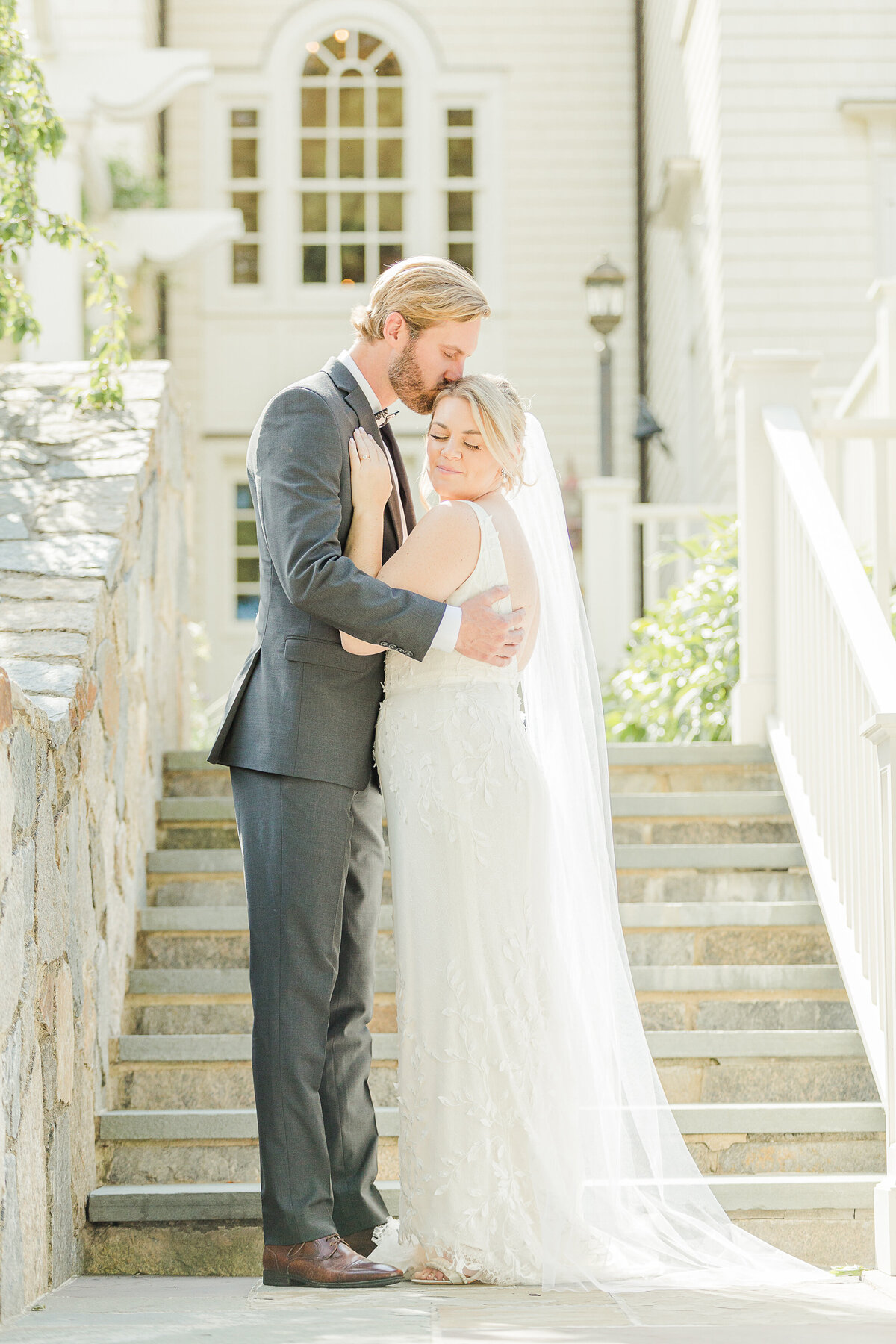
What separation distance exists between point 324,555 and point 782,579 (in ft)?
7.90

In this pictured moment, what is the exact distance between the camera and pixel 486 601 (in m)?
3.09

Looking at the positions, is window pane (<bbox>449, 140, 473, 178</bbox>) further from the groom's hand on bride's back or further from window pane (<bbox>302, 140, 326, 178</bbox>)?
the groom's hand on bride's back

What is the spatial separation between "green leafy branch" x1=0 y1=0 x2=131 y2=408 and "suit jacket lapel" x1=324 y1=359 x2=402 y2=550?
61.5 inches

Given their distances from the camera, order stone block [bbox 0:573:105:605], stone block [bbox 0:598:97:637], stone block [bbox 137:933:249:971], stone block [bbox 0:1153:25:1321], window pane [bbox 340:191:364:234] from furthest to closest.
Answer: window pane [bbox 340:191:364:234]
stone block [bbox 137:933:249:971]
stone block [bbox 0:573:105:605]
stone block [bbox 0:598:97:637]
stone block [bbox 0:1153:25:1321]

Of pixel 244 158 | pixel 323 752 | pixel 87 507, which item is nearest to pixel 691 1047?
pixel 323 752

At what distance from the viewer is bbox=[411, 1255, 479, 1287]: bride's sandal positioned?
2.88 metres

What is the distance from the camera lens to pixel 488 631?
3.05 m

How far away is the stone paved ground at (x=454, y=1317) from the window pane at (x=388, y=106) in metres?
11.6

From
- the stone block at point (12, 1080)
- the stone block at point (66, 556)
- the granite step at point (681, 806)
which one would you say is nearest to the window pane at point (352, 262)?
the granite step at point (681, 806)

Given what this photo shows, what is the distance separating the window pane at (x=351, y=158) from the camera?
42.8 feet

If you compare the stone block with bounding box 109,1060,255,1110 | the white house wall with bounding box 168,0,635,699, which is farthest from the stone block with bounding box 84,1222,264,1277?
the white house wall with bounding box 168,0,635,699

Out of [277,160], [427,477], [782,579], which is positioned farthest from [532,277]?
[427,477]

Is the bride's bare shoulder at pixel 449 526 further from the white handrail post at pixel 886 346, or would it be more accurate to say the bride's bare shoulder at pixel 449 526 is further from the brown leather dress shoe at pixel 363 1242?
the white handrail post at pixel 886 346

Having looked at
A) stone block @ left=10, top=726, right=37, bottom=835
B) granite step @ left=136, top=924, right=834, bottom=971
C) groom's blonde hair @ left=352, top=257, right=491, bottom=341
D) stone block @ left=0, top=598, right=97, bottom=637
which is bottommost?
granite step @ left=136, top=924, right=834, bottom=971
